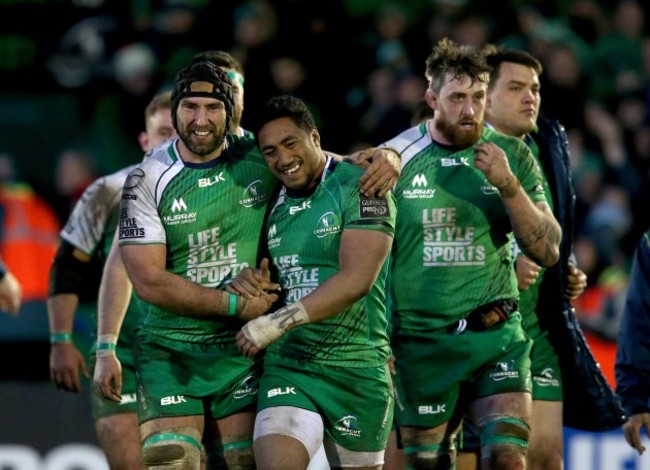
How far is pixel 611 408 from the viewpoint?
857 centimetres

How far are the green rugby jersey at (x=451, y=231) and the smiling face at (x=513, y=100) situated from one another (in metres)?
0.75

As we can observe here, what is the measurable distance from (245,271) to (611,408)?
108 inches

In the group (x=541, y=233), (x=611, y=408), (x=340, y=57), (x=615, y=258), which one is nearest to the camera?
(x=541, y=233)

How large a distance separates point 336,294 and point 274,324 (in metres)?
0.32

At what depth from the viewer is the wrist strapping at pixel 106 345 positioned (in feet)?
24.6

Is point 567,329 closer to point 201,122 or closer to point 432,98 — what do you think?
point 432,98

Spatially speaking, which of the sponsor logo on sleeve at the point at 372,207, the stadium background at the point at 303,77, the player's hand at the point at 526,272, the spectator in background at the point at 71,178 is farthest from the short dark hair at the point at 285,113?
the spectator in background at the point at 71,178

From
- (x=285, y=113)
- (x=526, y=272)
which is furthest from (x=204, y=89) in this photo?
(x=526, y=272)

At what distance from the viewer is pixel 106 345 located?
756 cm

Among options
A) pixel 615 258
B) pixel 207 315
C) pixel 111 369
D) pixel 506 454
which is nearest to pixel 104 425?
pixel 111 369

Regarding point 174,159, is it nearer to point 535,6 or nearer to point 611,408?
point 611,408

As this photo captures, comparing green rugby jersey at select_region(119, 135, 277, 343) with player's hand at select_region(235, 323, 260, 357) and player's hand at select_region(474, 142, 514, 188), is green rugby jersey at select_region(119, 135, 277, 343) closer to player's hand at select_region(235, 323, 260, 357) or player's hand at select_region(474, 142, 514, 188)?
player's hand at select_region(235, 323, 260, 357)

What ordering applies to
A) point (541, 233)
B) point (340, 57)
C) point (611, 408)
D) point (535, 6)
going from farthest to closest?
point (535, 6), point (340, 57), point (611, 408), point (541, 233)

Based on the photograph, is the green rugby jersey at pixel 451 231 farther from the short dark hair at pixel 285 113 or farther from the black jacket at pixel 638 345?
the short dark hair at pixel 285 113
